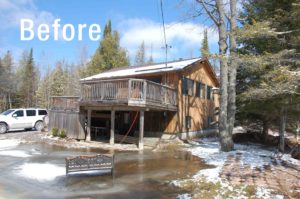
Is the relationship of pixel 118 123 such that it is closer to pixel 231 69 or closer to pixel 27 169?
Answer: pixel 231 69

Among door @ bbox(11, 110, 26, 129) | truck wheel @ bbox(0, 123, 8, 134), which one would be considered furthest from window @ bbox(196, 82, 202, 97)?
truck wheel @ bbox(0, 123, 8, 134)

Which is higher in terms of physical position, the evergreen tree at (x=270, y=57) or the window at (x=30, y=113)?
the evergreen tree at (x=270, y=57)

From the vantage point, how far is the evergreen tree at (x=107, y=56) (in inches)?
1861

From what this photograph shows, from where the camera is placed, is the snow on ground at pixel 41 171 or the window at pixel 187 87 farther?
the window at pixel 187 87

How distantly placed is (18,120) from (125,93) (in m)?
11.3

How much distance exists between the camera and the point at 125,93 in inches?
666

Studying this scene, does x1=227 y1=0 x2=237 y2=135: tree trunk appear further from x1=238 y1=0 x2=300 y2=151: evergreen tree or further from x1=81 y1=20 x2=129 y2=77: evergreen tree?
x1=81 y1=20 x2=129 y2=77: evergreen tree

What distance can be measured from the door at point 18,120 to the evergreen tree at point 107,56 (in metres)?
23.3

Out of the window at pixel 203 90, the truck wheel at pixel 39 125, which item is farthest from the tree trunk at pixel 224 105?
the truck wheel at pixel 39 125

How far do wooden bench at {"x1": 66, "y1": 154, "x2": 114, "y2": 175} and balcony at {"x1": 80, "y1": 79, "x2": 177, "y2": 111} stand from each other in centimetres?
601

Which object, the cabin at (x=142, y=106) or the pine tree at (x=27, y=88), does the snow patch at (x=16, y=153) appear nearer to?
the cabin at (x=142, y=106)

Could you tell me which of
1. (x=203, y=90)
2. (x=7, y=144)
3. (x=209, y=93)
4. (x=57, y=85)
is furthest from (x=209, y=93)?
(x=57, y=85)

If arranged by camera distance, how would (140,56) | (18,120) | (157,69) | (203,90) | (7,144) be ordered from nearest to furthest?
1. (7,144)
2. (157,69)
3. (18,120)
4. (203,90)
5. (140,56)

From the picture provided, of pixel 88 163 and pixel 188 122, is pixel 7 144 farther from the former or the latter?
pixel 188 122
